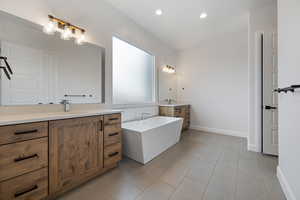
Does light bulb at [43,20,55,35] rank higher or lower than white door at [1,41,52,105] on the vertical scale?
higher

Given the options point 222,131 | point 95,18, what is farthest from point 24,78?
point 222,131

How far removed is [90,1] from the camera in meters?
2.20

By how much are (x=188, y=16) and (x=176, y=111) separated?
7.83 ft

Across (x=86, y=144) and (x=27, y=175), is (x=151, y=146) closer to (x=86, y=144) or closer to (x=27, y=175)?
(x=86, y=144)

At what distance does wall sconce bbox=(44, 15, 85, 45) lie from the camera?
1.71 meters

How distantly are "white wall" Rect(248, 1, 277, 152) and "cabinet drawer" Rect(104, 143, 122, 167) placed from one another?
2.69m

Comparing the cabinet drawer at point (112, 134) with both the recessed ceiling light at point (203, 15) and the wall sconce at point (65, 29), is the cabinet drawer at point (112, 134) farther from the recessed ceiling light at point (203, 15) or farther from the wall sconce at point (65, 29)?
the recessed ceiling light at point (203, 15)

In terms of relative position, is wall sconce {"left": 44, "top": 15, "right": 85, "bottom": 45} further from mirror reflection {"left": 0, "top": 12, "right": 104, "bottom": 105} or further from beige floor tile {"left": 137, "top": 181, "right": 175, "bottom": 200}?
beige floor tile {"left": 137, "top": 181, "right": 175, "bottom": 200}

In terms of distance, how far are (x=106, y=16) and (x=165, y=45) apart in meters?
2.35

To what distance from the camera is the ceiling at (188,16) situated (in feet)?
8.23

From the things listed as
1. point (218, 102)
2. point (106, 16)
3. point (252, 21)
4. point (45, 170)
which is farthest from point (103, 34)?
point (218, 102)

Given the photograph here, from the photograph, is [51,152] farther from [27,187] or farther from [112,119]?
[112,119]

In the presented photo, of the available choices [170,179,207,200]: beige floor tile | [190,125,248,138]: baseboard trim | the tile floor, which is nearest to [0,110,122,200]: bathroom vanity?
the tile floor

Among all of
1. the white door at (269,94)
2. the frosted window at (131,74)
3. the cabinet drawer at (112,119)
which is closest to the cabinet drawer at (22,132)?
the cabinet drawer at (112,119)
